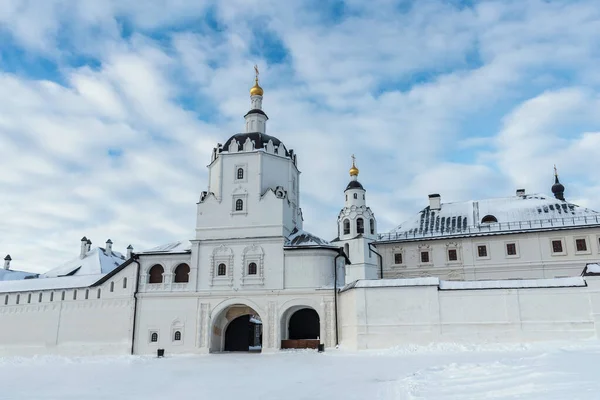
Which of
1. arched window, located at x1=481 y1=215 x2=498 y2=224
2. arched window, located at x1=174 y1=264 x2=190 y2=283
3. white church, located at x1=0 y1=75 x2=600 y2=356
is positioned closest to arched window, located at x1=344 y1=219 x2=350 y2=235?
white church, located at x1=0 y1=75 x2=600 y2=356

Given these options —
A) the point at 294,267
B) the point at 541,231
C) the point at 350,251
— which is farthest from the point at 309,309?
the point at 541,231

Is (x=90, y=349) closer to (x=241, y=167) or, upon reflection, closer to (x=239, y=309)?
(x=239, y=309)

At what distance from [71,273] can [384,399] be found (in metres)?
37.2

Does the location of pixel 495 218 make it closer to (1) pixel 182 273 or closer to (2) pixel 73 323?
(1) pixel 182 273

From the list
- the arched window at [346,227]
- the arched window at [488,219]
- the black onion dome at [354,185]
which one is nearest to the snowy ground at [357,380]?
the arched window at [488,219]

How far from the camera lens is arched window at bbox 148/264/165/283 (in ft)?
92.9

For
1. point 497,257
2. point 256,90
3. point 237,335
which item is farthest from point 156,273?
point 497,257

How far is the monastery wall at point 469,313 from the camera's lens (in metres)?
19.6

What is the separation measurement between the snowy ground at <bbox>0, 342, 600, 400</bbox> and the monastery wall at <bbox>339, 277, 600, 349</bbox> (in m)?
2.13

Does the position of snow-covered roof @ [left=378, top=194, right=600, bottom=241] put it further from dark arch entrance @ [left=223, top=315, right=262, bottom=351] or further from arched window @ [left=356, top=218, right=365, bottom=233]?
dark arch entrance @ [left=223, top=315, right=262, bottom=351]

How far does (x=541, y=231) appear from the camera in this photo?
3131 cm

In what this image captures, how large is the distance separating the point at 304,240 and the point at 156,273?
8480mm

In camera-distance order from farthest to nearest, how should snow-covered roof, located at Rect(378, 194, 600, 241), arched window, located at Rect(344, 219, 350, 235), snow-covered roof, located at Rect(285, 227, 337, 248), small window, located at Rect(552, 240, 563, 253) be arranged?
arched window, located at Rect(344, 219, 350, 235) → snow-covered roof, located at Rect(378, 194, 600, 241) → small window, located at Rect(552, 240, 563, 253) → snow-covered roof, located at Rect(285, 227, 337, 248)

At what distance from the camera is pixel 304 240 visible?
1082 inches
